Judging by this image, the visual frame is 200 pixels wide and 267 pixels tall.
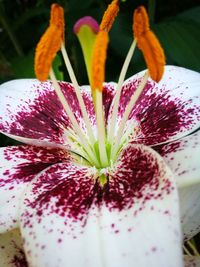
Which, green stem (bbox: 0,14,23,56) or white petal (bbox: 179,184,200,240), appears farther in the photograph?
green stem (bbox: 0,14,23,56)

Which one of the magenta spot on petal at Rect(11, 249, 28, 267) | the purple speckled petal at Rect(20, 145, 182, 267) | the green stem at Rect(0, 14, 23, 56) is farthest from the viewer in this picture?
the green stem at Rect(0, 14, 23, 56)

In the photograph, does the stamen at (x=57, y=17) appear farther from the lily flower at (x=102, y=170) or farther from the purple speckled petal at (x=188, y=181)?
the purple speckled petal at (x=188, y=181)

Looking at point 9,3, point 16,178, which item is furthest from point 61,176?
point 9,3

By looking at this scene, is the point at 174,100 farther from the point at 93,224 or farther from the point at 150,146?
the point at 93,224

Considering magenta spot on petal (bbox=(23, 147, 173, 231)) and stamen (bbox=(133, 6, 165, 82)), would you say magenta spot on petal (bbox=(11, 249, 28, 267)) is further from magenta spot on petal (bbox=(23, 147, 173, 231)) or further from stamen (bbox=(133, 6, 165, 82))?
stamen (bbox=(133, 6, 165, 82))

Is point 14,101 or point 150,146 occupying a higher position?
point 14,101

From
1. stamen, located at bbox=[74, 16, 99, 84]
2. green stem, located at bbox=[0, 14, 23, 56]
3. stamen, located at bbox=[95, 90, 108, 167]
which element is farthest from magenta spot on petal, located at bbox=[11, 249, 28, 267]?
green stem, located at bbox=[0, 14, 23, 56]

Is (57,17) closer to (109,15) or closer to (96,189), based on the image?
(109,15)

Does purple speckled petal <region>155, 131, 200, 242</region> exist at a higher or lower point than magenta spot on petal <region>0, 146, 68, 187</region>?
lower

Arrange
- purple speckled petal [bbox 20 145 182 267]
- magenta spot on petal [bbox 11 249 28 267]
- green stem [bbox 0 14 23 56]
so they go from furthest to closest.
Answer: green stem [bbox 0 14 23 56], magenta spot on petal [bbox 11 249 28 267], purple speckled petal [bbox 20 145 182 267]
